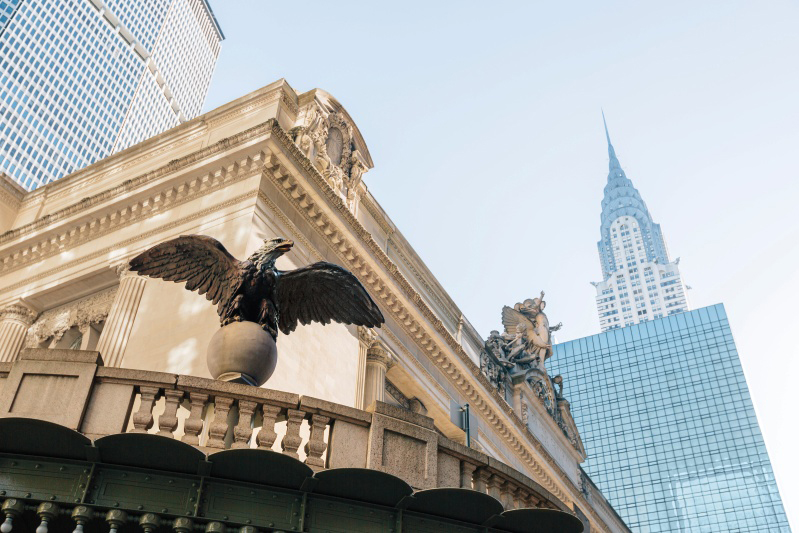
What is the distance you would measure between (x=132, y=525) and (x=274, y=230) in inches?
530

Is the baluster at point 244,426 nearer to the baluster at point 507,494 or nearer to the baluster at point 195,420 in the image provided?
the baluster at point 195,420

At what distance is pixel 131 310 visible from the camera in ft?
61.9

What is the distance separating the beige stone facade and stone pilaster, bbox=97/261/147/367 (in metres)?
0.04

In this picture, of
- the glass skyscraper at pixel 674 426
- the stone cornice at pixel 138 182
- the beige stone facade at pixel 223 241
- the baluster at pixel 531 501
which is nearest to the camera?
the baluster at pixel 531 501

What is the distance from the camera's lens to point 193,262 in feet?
35.2

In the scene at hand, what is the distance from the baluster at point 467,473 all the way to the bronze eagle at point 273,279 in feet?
9.28

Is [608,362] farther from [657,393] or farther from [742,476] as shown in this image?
[742,476]

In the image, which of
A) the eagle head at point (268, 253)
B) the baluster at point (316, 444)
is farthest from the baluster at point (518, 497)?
the eagle head at point (268, 253)

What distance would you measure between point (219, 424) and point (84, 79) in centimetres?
12790

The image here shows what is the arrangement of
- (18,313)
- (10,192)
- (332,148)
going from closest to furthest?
1. (18,313)
2. (332,148)
3. (10,192)

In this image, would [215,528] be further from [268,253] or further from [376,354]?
[376,354]

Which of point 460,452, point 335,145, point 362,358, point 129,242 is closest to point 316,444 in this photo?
point 460,452

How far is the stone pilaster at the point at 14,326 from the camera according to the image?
2142cm

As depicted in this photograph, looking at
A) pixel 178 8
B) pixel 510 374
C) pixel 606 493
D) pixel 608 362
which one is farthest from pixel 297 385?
pixel 178 8
